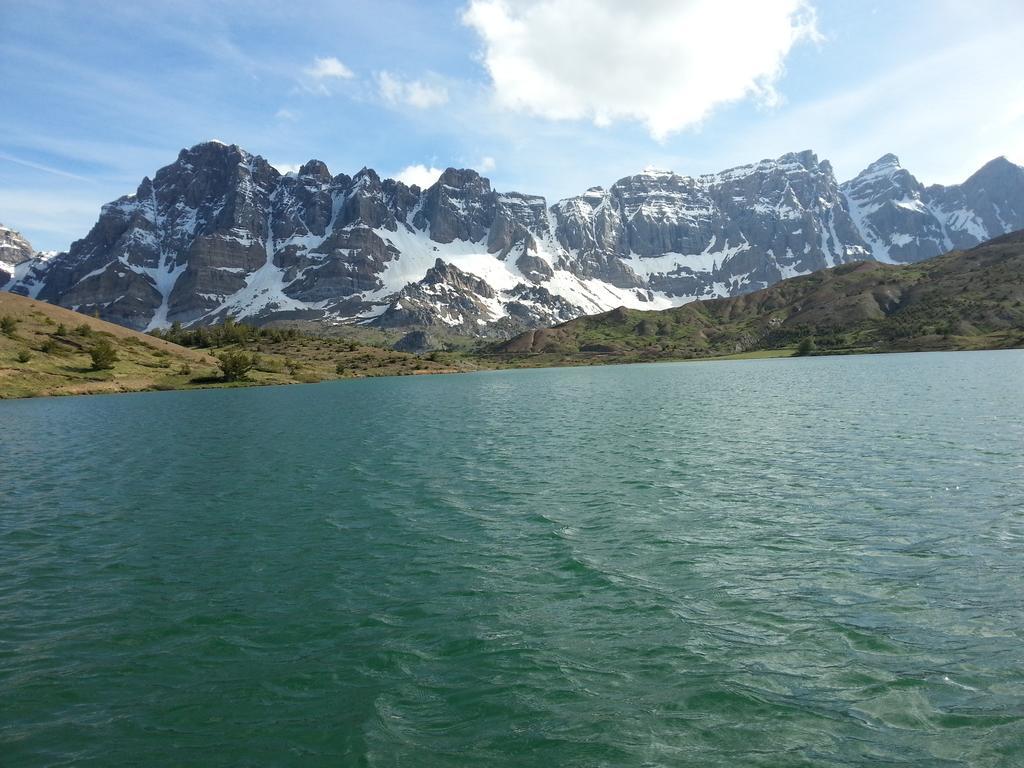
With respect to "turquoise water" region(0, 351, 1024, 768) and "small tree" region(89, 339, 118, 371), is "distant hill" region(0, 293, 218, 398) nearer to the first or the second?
"small tree" region(89, 339, 118, 371)

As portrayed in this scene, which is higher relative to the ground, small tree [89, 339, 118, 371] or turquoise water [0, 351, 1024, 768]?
small tree [89, 339, 118, 371]

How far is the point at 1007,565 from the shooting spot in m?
22.1

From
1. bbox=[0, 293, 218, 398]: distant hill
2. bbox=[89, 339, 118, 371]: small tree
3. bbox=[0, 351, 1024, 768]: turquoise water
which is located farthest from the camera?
bbox=[89, 339, 118, 371]: small tree

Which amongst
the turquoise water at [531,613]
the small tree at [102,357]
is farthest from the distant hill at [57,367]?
the turquoise water at [531,613]

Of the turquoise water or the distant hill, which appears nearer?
the turquoise water

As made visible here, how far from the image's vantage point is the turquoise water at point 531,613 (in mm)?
13773

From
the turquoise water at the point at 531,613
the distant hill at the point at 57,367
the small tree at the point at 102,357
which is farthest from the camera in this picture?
the small tree at the point at 102,357

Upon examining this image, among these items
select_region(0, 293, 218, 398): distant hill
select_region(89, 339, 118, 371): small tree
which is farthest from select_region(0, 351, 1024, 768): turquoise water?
select_region(89, 339, 118, 371): small tree

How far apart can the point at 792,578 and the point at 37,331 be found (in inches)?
9231

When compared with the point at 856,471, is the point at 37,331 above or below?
above

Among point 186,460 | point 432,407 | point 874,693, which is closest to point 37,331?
point 432,407

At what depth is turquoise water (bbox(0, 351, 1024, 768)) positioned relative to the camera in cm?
1377

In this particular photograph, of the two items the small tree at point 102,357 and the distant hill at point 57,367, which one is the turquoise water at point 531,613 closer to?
the distant hill at point 57,367

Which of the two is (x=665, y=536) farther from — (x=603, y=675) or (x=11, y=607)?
(x=11, y=607)
